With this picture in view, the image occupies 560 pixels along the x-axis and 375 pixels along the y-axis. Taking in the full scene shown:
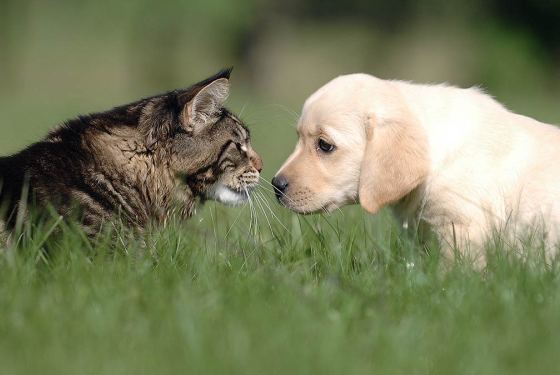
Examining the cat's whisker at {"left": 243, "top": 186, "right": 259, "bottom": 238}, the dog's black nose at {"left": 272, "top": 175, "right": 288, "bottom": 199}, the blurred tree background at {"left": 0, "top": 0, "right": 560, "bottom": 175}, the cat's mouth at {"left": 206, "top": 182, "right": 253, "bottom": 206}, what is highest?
the dog's black nose at {"left": 272, "top": 175, "right": 288, "bottom": 199}

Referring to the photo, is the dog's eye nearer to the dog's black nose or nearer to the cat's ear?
the dog's black nose

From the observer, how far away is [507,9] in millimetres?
28531

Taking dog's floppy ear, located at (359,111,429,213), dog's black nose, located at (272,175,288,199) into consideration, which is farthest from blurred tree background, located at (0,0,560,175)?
dog's floppy ear, located at (359,111,429,213)

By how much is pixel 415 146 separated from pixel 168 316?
5.89 feet

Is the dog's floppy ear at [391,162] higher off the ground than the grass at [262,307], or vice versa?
the dog's floppy ear at [391,162]

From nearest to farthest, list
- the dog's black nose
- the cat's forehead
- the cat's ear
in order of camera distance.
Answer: the cat's ear, the dog's black nose, the cat's forehead

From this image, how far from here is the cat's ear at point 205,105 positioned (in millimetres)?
4695

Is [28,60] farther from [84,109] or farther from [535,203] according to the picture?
[535,203]

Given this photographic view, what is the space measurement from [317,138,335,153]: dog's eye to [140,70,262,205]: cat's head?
1.64 ft

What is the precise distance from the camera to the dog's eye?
15.7 ft

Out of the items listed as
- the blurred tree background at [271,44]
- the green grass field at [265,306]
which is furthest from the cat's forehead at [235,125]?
the blurred tree background at [271,44]

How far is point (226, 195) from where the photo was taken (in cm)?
504

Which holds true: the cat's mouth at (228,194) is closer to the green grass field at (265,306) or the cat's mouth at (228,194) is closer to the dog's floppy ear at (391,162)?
the green grass field at (265,306)

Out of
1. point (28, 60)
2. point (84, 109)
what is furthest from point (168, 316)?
point (28, 60)
